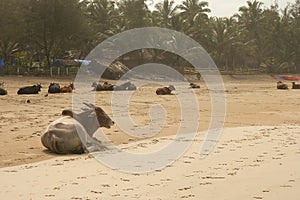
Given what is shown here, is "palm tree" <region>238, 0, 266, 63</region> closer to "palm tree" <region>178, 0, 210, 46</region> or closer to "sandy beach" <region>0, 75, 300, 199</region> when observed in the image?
"palm tree" <region>178, 0, 210, 46</region>

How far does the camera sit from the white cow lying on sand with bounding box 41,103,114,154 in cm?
1106

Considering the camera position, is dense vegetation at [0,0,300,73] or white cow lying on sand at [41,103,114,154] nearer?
white cow lying on sand at [41,103,114,154]

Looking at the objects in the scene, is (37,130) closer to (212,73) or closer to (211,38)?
(212,73)

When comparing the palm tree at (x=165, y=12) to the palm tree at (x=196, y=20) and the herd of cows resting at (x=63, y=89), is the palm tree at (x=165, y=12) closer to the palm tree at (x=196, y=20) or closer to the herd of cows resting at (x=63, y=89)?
the palm tree at (x=196, y=20)

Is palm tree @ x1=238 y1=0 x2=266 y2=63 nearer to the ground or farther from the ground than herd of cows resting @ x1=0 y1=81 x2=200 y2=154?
farther from the ground

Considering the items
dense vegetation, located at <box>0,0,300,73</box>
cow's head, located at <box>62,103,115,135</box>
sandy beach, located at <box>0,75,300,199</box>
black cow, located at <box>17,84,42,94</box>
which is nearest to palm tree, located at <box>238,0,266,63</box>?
dense vegetation, located at <box>0,0,300,73</box>

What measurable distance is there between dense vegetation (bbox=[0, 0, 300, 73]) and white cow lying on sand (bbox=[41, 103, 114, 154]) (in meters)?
34.1

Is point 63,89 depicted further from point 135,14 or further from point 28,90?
point 135,14

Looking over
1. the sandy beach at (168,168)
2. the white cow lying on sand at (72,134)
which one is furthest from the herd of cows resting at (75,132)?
the sandy beach at (168,168)

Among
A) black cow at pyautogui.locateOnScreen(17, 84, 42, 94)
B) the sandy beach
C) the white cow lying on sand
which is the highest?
black cow at pyautogui.locateOnScreen(17, 84, 42, 94)

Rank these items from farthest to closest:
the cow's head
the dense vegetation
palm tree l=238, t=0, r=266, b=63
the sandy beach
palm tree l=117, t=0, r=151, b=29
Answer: palm tree l=238, t=0, r=266, b=63, palm tree l=117, t=0, r=151, b=29, the dense vegetation, the cow's head, the sandy beach

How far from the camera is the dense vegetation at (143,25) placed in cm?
4653

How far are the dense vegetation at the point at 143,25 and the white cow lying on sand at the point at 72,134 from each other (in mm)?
34145

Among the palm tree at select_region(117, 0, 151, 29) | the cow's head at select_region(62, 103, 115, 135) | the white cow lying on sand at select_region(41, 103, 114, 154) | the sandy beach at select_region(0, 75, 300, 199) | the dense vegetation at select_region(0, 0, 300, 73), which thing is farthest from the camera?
the palm tree at select_region(117, 0, 151, 29)
